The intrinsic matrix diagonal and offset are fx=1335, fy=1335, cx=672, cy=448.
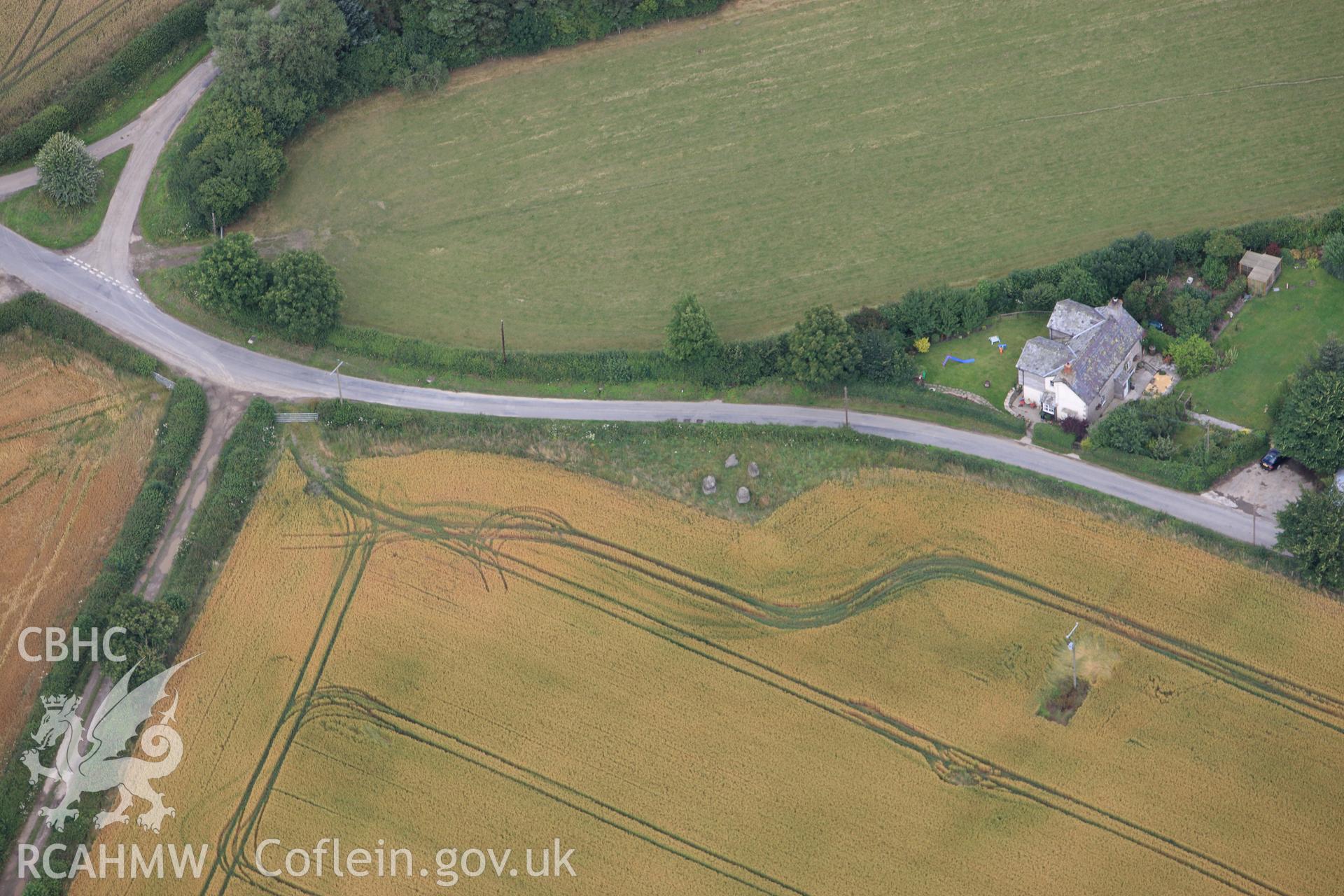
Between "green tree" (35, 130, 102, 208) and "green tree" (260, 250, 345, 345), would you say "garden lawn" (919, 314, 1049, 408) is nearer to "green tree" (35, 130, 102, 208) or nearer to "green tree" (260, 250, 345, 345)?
"green tree" (260, 250, 345, 345)

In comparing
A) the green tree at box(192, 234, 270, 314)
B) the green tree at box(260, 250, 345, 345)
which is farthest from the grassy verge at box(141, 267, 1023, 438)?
the green tree at box(192, 234, 270, 314)

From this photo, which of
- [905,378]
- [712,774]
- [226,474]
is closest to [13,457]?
[226,474]

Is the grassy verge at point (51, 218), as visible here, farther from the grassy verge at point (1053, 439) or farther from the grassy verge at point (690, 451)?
the grassy verge at point (1053, 439)

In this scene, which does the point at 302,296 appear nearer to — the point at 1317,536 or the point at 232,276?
the point at 232,276

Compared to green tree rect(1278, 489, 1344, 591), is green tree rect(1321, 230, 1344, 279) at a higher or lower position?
higher

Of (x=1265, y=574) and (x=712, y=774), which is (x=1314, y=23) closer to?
(x=1265, y=574)
